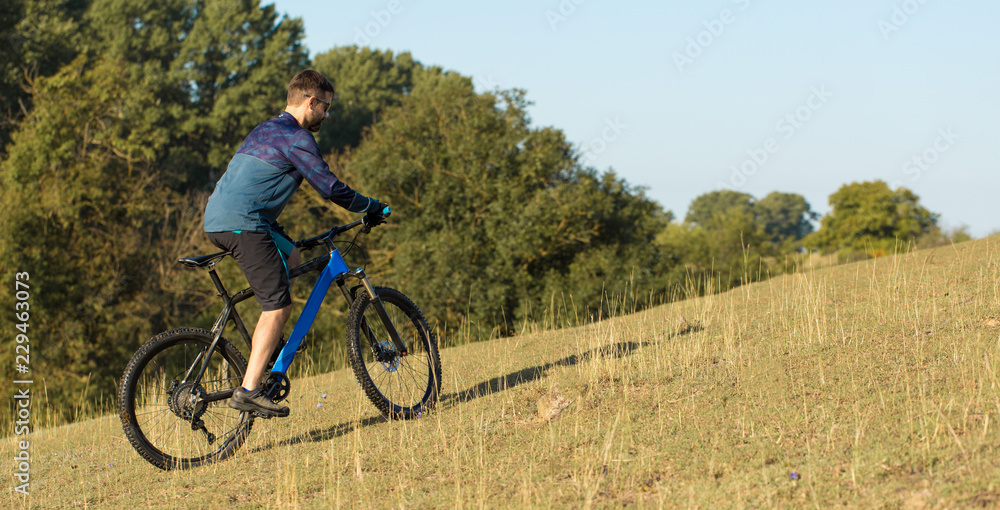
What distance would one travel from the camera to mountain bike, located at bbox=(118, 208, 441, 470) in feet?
14.8

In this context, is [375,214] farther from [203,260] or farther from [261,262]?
[203,260]

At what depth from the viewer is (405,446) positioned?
14.6ft

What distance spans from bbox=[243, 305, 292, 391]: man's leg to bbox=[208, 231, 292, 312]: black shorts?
0.16ft

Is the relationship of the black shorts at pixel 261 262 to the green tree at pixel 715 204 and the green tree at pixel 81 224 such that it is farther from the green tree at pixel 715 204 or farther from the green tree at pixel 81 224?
the green tree at pixel 715 204

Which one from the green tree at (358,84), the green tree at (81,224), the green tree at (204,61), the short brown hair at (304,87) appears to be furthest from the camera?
the green tree at (358,84)

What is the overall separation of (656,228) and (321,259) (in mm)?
20855

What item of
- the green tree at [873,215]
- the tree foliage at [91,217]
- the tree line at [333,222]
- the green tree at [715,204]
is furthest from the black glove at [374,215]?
the green tree at [715,204]

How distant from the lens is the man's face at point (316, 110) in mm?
4691

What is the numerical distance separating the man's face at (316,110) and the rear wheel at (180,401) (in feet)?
4.59

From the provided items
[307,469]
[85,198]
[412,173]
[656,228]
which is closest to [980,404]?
[307,469]

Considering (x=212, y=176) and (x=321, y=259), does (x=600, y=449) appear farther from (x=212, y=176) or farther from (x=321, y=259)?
(x=212, y=176)

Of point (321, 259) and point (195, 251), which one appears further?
point (195, 251)

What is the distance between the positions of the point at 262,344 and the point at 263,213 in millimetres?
748

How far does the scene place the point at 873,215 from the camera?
151 ft
